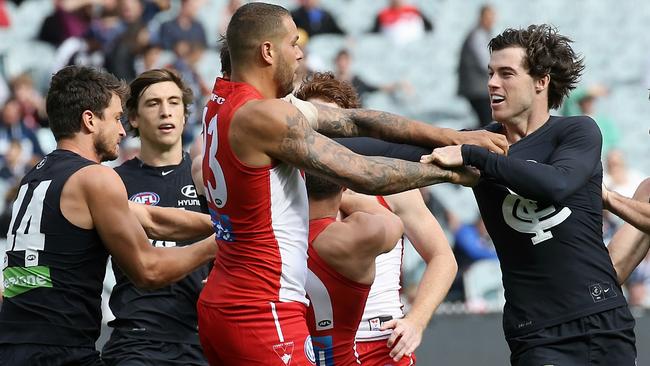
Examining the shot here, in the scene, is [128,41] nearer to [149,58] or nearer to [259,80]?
[149,58]

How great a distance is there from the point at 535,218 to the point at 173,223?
6.33 ft

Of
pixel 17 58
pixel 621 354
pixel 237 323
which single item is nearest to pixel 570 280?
pixel 621 354

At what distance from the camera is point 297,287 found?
491cm

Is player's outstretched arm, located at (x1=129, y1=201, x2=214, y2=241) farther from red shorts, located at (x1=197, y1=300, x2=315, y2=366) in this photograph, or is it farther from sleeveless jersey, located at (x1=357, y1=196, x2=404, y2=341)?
red shorts, located at (x1=197, y1=300, x2=315, y2=366)

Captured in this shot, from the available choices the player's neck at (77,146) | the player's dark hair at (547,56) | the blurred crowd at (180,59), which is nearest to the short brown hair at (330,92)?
the player's dark hair at (547,56)

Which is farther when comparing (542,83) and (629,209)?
(629,209)

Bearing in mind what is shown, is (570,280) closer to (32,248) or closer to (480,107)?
(32,248)

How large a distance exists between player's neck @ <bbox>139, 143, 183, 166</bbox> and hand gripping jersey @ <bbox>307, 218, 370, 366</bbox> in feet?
6.82

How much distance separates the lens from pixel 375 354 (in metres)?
5.71

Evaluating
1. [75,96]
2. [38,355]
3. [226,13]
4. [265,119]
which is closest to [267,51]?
[265,119]

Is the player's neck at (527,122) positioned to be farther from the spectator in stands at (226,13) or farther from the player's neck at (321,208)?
the spectator in stands at (226,13)

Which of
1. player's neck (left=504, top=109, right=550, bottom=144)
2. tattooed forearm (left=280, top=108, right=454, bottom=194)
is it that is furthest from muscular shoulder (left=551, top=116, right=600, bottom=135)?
tattooed forearm (left=280, top=108, right=454, bottom=194)

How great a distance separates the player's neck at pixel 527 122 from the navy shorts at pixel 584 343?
101 centimetres

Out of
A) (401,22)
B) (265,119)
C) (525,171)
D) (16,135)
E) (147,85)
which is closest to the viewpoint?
(265,119)
